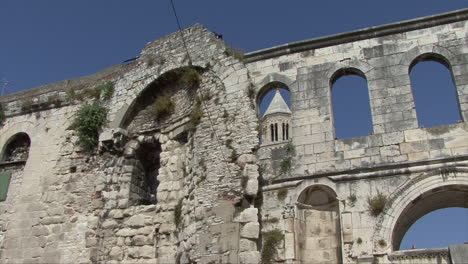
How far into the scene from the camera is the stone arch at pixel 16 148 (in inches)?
514

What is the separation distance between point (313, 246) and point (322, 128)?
2.19m

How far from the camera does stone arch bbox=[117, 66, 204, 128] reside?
11773 mm

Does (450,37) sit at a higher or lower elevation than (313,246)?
higher

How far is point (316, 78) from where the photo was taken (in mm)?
10008

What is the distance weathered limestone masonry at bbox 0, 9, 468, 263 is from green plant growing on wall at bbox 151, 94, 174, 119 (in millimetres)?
60

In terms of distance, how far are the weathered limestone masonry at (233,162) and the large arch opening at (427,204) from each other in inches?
1.7

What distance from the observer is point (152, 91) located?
12.1 metres

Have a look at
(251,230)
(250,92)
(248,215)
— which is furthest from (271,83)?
(251,230)

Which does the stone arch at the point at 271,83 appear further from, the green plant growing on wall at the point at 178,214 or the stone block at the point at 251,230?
the green plant growing on wall at the point at 178,214

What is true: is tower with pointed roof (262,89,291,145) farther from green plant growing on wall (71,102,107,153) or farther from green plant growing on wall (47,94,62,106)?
green plant growing on wall (71,102,107,153)

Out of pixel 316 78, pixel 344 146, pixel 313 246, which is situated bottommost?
pixel 313 246

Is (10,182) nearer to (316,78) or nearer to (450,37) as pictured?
(316,78)

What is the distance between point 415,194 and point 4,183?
9.69 meters

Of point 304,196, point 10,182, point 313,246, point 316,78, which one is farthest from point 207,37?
point 10,182
